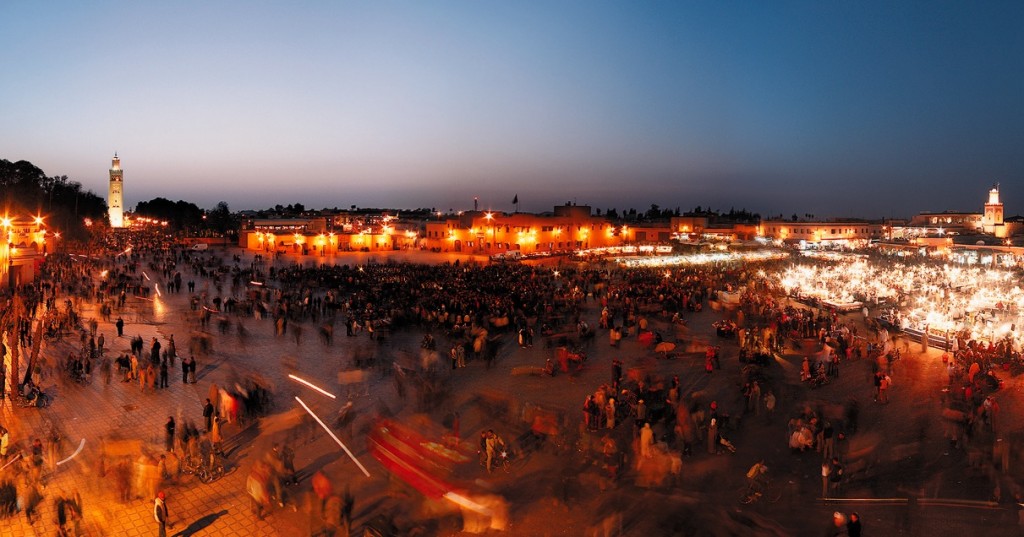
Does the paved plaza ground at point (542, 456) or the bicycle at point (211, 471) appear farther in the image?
the bicycle at point (211, 471)

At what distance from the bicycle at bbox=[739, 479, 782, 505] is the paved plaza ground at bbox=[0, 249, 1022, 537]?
0.36 feet

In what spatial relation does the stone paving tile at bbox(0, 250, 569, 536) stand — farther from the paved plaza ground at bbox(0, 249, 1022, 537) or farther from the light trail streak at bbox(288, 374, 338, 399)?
the light trail streak at bbox(288, 374, 338, 399)

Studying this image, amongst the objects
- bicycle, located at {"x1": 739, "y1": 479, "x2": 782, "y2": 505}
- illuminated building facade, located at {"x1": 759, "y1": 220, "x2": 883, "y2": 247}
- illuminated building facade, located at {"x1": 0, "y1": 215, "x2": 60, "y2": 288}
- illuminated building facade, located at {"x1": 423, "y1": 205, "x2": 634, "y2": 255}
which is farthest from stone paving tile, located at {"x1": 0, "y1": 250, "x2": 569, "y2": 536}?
illuminated building facade, located at {"x1": 759, "y1": 220, "x2": 883, "y2": 247}

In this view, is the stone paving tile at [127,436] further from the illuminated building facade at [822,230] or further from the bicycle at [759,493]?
the illuminated building facade at [822,230]

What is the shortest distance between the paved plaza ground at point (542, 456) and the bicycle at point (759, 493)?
4.4 inches

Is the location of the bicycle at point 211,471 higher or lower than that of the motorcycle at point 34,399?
lower

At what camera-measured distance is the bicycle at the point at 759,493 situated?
7.34 m

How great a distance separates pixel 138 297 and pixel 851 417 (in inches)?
1085

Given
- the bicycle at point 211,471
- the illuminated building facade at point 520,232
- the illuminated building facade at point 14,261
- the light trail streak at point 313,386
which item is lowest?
the bicycle at point 211,471

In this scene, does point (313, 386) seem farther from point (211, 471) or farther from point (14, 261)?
point (14, 261)

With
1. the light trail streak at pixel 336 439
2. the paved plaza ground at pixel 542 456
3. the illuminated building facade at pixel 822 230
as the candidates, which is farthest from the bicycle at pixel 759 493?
the illuminated building facade at pixel 822 230

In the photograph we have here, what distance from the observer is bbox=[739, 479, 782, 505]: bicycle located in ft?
24.1

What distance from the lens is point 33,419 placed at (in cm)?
1002

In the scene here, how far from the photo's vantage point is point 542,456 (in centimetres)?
866
